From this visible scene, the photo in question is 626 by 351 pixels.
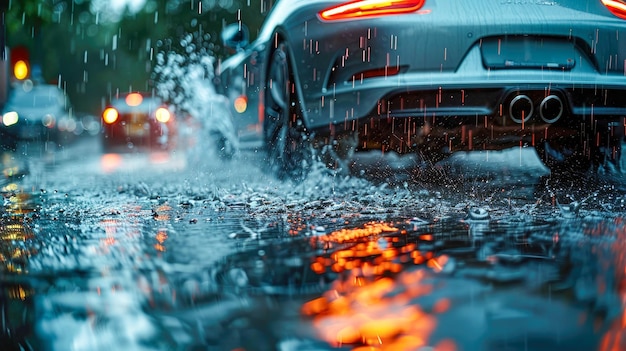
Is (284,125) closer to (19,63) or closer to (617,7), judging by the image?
(617,7)

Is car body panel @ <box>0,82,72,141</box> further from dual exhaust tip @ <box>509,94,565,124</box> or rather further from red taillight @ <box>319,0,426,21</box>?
dual exhaust tip @ <box>509,94,565,124</box>

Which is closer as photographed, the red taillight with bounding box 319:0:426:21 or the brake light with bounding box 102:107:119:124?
the red taillight with bounding box 319:0:426:21

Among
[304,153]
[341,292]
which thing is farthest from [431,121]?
[341,292]

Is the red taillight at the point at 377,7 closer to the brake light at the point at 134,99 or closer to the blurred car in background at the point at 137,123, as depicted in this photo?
the blurred car in background at the point at 137,123

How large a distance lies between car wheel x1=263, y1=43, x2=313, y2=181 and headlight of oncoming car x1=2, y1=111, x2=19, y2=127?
14023 mm

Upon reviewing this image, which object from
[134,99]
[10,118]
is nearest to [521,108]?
[134,99]

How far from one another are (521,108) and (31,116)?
1706cm

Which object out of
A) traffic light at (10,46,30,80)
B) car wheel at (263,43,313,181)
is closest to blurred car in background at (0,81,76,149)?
traffic light at (10,46,30,80)

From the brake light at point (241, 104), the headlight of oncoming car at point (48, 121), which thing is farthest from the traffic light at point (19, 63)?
the brake light at point (241, 104)

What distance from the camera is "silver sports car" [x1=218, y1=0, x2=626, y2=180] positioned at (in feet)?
18.2

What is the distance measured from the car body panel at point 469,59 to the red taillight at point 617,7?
0.06m

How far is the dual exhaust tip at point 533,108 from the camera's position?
222 inches

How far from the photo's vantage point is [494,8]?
18.5 feet

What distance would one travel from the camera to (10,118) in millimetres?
20172
